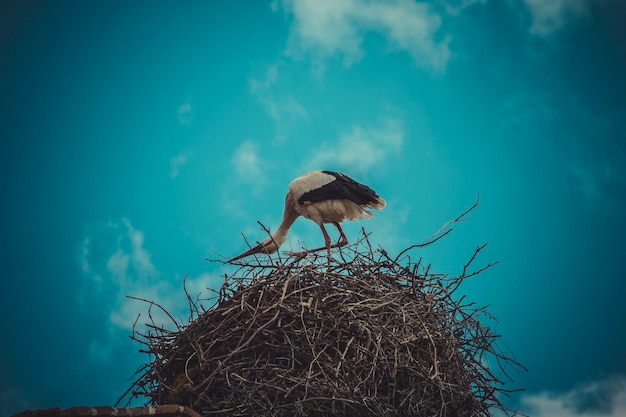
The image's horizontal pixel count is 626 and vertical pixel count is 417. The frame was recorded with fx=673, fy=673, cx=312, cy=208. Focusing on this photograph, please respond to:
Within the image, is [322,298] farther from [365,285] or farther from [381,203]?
[381,203]

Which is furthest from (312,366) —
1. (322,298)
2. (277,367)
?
(322,298)

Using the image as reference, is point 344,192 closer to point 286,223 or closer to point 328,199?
point 328,199

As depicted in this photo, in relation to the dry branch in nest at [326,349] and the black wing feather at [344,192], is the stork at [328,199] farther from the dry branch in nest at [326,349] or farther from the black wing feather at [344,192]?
the dry branch in nest at [326,349]

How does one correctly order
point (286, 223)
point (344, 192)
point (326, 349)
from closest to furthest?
point (326, 349) → point (344, 192) → point (286, 223)

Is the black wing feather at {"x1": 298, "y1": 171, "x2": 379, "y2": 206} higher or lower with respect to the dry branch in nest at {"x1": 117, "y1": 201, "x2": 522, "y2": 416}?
Result: higher

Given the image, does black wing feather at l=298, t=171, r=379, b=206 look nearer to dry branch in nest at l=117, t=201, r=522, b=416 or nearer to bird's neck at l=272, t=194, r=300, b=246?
bird's neck at l=272, t=194, r=300, b=246

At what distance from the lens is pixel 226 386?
4.60 m

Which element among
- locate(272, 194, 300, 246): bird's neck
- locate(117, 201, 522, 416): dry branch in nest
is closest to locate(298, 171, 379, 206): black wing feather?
locate(272, 194, 300, 246): bird's neck

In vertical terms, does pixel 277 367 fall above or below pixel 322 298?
below

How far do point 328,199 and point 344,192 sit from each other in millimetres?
216

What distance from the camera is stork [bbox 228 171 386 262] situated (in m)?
7.63

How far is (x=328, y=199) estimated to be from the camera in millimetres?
7676

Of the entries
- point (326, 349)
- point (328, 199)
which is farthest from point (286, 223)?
point (326, 349)

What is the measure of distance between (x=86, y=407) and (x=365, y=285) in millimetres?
2169
